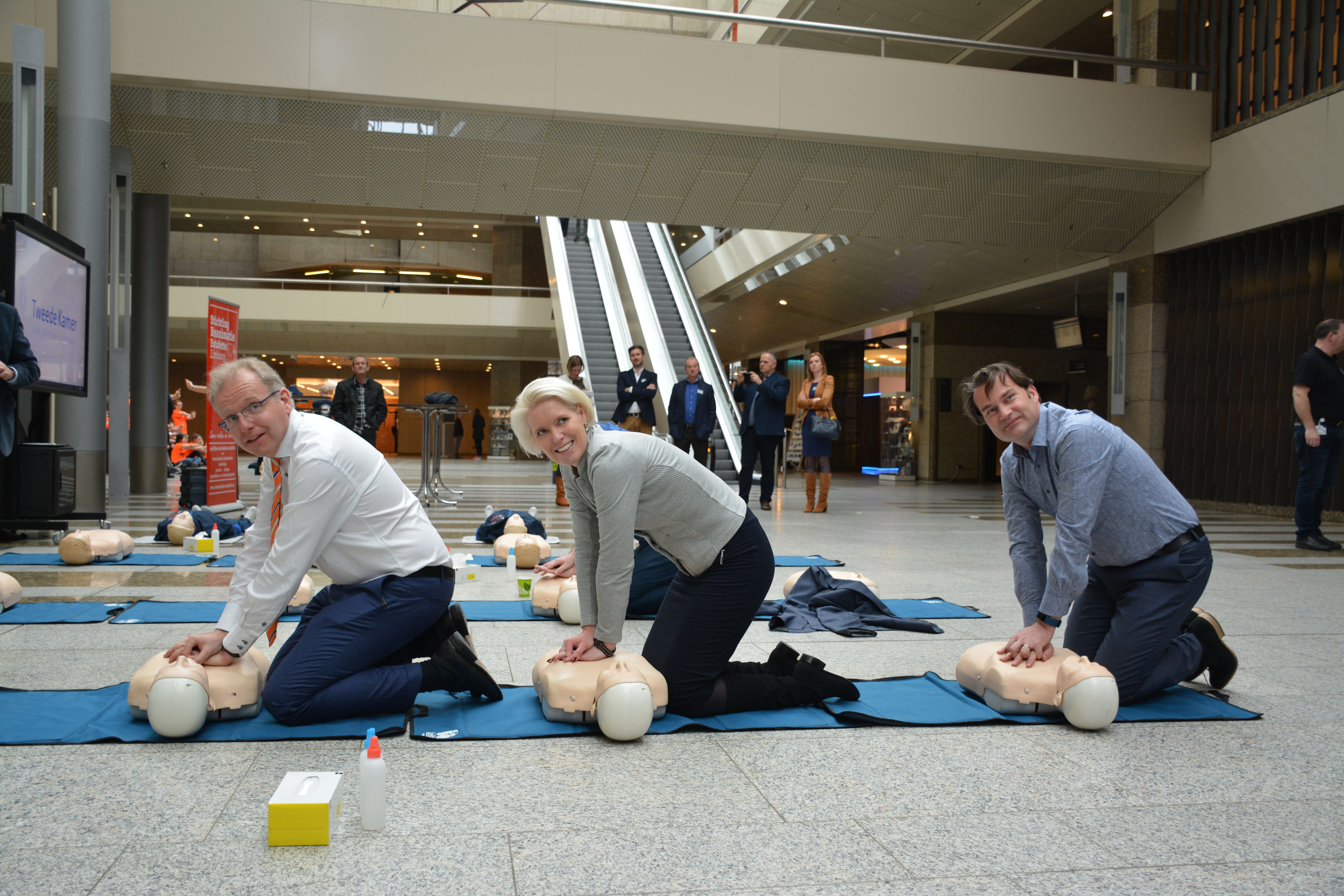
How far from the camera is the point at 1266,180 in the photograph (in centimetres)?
1154

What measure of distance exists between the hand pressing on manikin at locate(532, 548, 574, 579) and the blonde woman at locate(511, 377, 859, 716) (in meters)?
1.74

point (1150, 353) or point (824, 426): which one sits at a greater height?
point (1150, 353)

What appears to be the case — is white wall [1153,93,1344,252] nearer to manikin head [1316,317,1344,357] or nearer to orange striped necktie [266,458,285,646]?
manikin head [1316,317,1344,357]

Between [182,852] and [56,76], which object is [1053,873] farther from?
[56,76]

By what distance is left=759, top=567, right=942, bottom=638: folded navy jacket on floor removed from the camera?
16.1ft

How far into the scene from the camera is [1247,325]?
12234mm

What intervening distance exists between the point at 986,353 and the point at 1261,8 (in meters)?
9.79

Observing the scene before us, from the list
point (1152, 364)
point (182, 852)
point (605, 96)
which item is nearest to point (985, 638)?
point (182, 852)

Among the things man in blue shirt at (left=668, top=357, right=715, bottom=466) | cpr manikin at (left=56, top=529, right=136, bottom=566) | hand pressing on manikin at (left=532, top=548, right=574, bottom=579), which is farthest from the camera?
man in blue shirt at (left=668, top=357, right=715, bottom=466)

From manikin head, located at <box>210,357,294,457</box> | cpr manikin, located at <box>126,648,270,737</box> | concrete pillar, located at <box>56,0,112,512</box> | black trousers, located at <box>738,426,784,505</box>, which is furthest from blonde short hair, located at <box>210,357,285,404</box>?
black trousers, located at <box>738,426,784,505</box>

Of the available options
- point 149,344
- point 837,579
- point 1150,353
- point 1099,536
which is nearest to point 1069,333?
point 1150,353

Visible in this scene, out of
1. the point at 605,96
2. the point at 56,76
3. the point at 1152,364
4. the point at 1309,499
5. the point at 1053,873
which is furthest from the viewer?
the point at 1152,364

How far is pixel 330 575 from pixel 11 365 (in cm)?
551

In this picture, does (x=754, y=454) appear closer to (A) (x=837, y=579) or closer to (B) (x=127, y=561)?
(A) (x=837, y=579)
